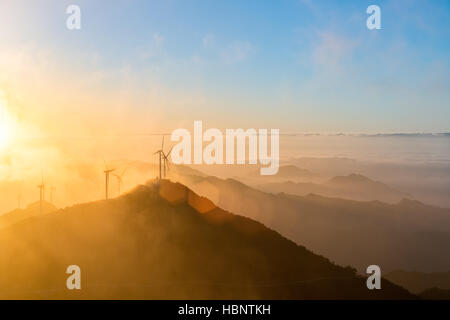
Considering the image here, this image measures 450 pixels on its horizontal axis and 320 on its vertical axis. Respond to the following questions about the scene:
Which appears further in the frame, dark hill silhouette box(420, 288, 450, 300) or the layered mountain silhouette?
dark hill silhouette box(420, 288, 450, 300)

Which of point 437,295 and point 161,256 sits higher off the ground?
point 161,256

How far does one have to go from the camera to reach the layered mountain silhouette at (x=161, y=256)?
100000 millimetres

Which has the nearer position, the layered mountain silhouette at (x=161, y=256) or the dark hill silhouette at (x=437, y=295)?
the layered mountain silhouette at (x=161, y=256)

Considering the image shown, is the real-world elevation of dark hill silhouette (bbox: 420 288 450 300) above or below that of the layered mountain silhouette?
below

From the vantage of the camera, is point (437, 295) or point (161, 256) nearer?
point (161, 256)

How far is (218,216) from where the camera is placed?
121938 millimetres

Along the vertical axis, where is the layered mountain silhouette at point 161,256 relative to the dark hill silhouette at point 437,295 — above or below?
above

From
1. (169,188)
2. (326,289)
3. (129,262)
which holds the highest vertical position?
(169,188)

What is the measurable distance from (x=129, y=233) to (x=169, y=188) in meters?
16.2

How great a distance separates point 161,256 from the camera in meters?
108

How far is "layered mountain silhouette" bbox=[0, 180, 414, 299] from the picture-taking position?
100 meters

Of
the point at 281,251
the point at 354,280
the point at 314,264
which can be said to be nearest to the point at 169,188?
the point at 281,251

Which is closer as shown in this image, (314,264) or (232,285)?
(232,285)
